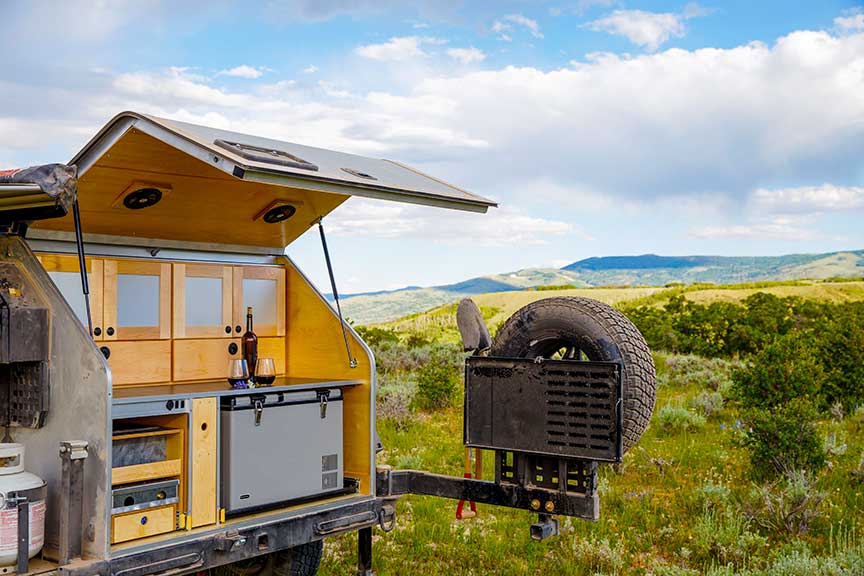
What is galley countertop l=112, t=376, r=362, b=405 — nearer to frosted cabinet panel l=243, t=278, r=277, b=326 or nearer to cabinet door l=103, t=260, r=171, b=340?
cabinet door l=103, t=260, r=171, b=340

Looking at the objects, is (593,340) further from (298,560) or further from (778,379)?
(778,379)

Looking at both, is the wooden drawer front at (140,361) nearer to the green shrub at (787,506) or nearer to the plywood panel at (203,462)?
the plywood panel at (203,462)

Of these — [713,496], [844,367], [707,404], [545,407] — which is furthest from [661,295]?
[545,407]

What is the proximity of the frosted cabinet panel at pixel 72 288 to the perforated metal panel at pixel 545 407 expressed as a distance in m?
2.12

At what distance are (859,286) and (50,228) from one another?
38.0m

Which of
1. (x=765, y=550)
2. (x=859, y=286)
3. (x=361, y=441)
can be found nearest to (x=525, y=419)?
(x=361, y=441)

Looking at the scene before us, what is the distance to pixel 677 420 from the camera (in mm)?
10133

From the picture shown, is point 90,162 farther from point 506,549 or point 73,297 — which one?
point 506,549

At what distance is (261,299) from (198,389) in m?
1.12

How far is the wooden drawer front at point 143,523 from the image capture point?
4012 millimetres

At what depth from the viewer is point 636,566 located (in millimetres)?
6250

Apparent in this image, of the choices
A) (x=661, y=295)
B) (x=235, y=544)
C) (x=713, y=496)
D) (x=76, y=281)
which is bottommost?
(x=713, y=496)

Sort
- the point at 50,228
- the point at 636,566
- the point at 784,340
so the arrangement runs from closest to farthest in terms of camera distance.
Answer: the point at 50,228 → the point at 636,566 → the point at 784,340

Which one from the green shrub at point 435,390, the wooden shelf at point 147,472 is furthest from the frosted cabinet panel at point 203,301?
the green shrub at point 435,390
